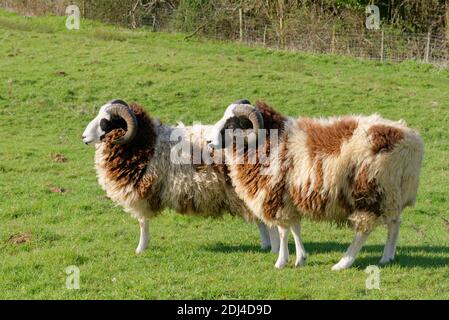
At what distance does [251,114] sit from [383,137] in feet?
6.16

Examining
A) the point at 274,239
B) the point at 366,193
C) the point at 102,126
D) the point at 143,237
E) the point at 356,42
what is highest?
the point at 356,42

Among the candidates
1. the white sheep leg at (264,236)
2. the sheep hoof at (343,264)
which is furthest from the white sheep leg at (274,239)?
the sheep hoof at (343,264)

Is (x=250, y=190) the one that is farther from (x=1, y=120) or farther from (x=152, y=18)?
(x=152, y=18)

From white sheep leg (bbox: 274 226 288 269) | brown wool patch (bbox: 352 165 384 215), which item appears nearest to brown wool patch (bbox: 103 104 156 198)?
white sheep leg (bbox: 274 226 288 269)

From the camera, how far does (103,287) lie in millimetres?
8180

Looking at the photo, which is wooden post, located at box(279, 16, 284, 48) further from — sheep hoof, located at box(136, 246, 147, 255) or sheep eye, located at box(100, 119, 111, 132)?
sheep hoof, located at box(136, 246, 147, 255)

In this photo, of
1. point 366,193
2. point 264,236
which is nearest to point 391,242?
point 366,193

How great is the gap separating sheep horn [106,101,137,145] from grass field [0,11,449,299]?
5.36 feet

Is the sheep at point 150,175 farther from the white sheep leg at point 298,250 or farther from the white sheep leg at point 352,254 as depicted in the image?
the white sheep leg at point 352,254

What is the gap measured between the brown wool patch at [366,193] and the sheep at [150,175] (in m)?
1.91

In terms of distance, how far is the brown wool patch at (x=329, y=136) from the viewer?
871 cm

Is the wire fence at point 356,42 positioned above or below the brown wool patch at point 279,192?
above

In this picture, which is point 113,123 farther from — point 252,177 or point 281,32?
point 281,32

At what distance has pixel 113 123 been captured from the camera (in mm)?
10352
